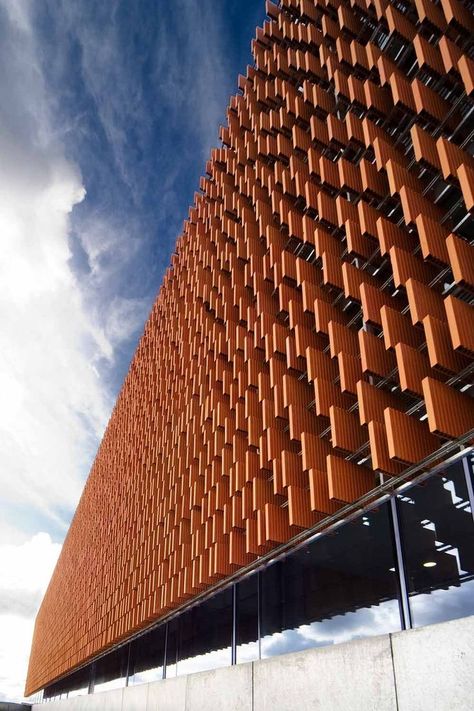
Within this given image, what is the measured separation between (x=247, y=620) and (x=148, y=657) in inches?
371

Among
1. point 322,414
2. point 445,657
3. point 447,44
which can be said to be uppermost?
point 447,44

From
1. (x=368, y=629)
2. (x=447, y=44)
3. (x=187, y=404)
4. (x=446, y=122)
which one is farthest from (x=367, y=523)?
(x=187, y=404)

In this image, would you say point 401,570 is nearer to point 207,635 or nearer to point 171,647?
point 207,635

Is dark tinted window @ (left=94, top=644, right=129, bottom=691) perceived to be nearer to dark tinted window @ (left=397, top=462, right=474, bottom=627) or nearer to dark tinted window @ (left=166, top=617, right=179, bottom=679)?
dark tinted window @ (left=166, top=617, right=179, bottom=679)

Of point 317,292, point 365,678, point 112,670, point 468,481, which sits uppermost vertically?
point 317,292

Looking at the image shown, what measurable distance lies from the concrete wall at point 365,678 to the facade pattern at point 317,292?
2547 millimetres

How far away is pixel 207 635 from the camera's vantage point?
57.4 ft

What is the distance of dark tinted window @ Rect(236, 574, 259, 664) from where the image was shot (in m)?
14.6

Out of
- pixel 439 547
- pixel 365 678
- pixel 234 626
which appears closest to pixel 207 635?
pixel 234 626

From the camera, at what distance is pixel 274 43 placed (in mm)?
18984

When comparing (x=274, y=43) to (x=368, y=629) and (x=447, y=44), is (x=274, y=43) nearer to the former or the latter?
(x=447, y=44)

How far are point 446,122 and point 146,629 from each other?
69.6ft

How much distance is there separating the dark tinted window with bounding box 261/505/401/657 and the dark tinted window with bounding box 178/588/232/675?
7.61ft

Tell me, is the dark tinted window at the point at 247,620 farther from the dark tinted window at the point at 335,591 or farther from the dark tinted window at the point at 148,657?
the dark tinted window at the point at 148,657
